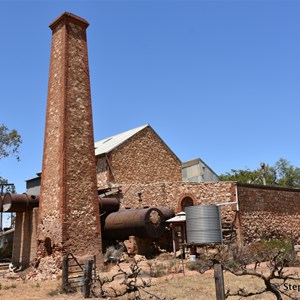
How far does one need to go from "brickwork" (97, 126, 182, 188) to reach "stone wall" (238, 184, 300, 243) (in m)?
8.78

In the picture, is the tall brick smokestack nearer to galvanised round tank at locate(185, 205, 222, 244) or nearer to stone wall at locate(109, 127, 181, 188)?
galvanised round tank at locate(185, 205, 222, 244)

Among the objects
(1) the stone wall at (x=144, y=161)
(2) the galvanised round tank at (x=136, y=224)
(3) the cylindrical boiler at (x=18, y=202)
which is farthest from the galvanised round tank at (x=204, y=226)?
(1) the stone wall at (x=144, y=161)

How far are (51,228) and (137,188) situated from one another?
7361 millimetres

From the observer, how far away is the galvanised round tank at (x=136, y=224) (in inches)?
693

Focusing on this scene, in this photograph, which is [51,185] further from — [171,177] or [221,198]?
[171,177]

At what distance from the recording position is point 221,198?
1986cm

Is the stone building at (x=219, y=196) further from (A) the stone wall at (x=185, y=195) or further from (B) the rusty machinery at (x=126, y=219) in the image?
(B) the rusty machinery at (x=126, y=219)

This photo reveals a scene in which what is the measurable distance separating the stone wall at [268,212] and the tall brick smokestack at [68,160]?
323 inches

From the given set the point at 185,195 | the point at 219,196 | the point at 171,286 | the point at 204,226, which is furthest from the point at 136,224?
the point at 171,286

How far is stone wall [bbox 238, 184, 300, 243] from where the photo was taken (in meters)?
19.9

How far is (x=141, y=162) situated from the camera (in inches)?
1069

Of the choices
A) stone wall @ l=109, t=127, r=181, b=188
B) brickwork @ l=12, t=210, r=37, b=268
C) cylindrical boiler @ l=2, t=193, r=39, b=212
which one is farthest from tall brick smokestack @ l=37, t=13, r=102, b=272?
stone wall @ l=109, t=127, r=181, b=188

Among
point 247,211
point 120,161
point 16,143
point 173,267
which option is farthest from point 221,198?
point 16,143

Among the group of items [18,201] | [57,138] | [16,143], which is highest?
[16,143]
